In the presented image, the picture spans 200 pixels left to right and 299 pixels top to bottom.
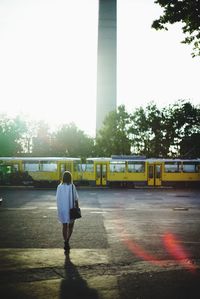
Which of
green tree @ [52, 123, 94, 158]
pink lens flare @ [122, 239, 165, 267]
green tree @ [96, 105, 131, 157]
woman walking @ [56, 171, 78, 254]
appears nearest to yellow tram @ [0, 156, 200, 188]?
green tree @ [96, 105, 131, 157]

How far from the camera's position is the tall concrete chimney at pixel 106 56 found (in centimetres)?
13888

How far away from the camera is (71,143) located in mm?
79750

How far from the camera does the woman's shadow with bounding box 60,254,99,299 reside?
5586 mm

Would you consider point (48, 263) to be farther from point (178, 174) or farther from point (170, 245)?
point (178, 174)

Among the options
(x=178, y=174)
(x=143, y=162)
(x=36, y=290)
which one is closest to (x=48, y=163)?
(x=143, y=162)

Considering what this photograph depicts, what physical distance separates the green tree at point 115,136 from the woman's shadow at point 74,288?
53658mm

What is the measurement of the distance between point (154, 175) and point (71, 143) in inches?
1681

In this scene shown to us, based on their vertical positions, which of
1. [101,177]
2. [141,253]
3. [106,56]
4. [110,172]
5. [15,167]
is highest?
[106,56]

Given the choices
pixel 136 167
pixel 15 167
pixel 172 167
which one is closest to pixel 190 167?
pixel 172 167

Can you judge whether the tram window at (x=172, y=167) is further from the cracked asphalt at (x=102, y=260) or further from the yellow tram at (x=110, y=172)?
the cracked asphalt at (x=102, y=260)

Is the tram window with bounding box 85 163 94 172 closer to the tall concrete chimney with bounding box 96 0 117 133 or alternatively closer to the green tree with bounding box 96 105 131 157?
the green tree with bounding box 96 105 131 157

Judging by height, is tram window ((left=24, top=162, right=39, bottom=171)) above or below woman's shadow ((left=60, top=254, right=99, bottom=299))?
above

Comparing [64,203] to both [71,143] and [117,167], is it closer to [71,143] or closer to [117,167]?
[117,167]

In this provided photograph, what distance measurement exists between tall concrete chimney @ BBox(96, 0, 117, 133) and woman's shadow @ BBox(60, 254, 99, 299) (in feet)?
433
